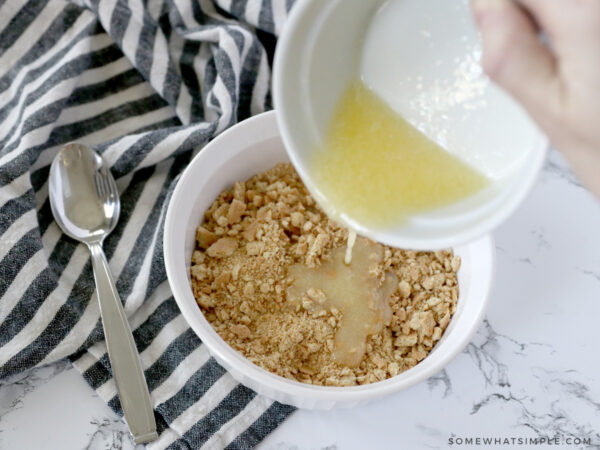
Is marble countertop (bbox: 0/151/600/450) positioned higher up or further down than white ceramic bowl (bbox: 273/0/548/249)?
further down

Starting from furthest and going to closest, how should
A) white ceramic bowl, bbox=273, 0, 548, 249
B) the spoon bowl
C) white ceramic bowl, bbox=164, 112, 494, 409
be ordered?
the spoon bowl < white ceramic bowl, bbox=164, 112, 494, 409 < white ceramic bowl, bbox=273, 0, 548, 249

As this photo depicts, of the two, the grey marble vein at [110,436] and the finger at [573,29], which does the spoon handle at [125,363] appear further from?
the finger at [573,29]

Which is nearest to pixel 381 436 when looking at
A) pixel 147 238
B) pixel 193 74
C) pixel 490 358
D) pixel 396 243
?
pixel 490 358

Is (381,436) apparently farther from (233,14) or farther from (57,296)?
(233,14)

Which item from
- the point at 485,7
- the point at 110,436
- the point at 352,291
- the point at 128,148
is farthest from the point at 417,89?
the point at 110,436

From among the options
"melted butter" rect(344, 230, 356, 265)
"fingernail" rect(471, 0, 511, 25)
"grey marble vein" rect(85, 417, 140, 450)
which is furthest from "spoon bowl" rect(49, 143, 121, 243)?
"fingernail" rect(471, 0, 511, 25)

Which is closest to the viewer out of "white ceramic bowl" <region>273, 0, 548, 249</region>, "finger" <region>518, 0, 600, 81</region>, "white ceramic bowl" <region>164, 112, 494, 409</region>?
"finger" <region>518, 0, 600, 81</region>

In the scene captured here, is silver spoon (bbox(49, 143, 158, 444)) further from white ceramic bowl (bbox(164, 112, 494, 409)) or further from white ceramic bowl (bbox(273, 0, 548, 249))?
white ceramic bowl (bbox(273, 0, 548, 249))
